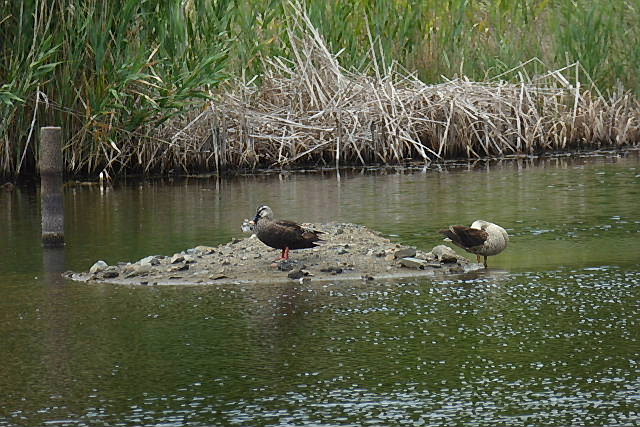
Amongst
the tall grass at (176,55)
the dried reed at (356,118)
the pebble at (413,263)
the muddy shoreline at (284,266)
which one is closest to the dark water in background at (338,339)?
the muddy shoreline at (284,266)

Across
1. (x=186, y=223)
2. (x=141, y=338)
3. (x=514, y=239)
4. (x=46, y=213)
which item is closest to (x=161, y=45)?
(x=186, y=223)

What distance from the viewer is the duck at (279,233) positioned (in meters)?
10.3

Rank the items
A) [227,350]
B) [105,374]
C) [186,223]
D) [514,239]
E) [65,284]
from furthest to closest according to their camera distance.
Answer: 1. [186,223]
2. [514,239]
3. [65,284]
4. [227,350]
5. [105,374]

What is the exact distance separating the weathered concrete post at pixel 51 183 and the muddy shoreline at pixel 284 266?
1678 mm

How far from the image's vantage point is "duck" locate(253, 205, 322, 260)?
1031cm

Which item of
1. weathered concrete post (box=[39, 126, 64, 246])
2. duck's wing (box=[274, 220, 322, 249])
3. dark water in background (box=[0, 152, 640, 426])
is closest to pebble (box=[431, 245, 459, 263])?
dark water in background (box=[0, 152, 640, 426])

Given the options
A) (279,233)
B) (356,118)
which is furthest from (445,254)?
(356,118)

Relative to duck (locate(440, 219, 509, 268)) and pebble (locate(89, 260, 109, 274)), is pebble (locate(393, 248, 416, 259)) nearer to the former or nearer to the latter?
duck (locate(440, 219, 509, 268))

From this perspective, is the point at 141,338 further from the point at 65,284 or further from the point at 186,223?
the point at 186,223

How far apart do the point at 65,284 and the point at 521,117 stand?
1283 centimetres

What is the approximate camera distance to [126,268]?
1054 centimetres

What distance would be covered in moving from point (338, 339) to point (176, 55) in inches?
454

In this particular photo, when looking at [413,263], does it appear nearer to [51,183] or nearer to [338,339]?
[338,339]

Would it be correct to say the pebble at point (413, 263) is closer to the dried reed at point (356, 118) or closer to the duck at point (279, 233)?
the duck at point (279, 233)
